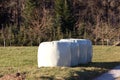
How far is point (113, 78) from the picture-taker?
45.8 feet

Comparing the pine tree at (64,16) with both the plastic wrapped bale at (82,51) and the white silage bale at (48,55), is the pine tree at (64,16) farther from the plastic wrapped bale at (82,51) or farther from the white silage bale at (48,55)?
the white silage bale at (48,55)

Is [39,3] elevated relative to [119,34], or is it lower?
elevated

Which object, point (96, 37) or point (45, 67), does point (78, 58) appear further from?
point (96, 37)

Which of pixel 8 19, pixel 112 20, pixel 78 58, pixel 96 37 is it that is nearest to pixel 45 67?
pixel 78 58

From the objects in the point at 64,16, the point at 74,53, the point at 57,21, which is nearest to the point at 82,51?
the point at 74,53

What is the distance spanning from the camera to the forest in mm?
41375

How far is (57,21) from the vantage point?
48438 mm

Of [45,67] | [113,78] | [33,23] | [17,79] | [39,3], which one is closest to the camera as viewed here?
[17,79]

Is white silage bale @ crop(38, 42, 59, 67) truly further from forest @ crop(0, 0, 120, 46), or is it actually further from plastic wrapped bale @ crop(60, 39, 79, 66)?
forest @ crop(0, 0, 120, 46)

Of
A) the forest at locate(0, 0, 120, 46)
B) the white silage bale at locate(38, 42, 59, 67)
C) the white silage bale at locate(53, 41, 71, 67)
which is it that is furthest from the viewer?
the forest at locate(0, 0, 120, 46)

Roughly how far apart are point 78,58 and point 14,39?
23190 millimetres

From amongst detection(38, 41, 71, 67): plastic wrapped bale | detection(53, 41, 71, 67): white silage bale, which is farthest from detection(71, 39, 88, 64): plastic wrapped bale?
detection(38, 41, 71, 67): plastic wrapped bale

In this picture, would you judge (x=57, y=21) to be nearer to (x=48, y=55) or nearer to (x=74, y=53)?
(x=74, y=53)

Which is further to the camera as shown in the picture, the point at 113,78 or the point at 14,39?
the point at 14,39
